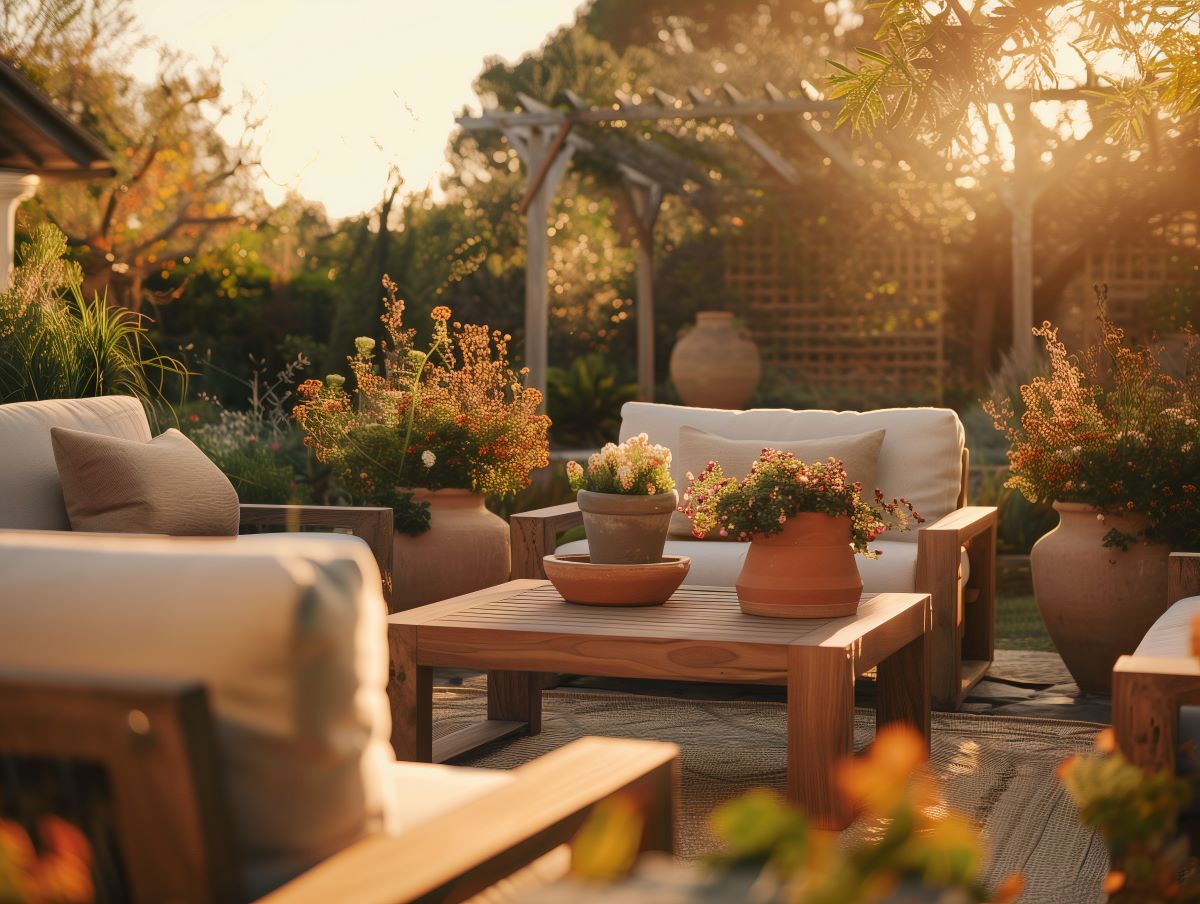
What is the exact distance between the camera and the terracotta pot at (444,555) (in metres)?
4.79

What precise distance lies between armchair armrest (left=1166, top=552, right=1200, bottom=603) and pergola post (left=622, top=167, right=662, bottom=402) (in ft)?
29.7

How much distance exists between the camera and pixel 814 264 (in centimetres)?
1341

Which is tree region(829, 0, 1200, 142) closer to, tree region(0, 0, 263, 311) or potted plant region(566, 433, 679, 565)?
potted plant region(566, 433, 679, 565)

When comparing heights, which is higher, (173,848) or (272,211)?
(272,211)

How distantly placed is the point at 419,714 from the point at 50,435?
119cm

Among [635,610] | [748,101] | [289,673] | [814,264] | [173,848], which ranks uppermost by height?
[748,101]

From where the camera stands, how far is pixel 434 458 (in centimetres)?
488

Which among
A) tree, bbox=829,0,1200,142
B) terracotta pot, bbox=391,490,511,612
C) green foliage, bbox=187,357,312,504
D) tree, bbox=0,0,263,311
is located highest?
tree, bbox=0,0,263,311

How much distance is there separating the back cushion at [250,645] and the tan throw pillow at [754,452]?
3.44m

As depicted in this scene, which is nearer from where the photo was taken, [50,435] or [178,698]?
[178,698]

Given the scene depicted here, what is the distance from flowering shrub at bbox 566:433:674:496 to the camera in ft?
11.3

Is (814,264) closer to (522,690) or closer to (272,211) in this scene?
(272,211)

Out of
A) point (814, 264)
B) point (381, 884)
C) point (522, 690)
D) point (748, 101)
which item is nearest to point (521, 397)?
point (522, 690)

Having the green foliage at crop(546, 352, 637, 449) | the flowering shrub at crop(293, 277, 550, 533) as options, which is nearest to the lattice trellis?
the green foliage at crop(546, 352, 637, 449)
